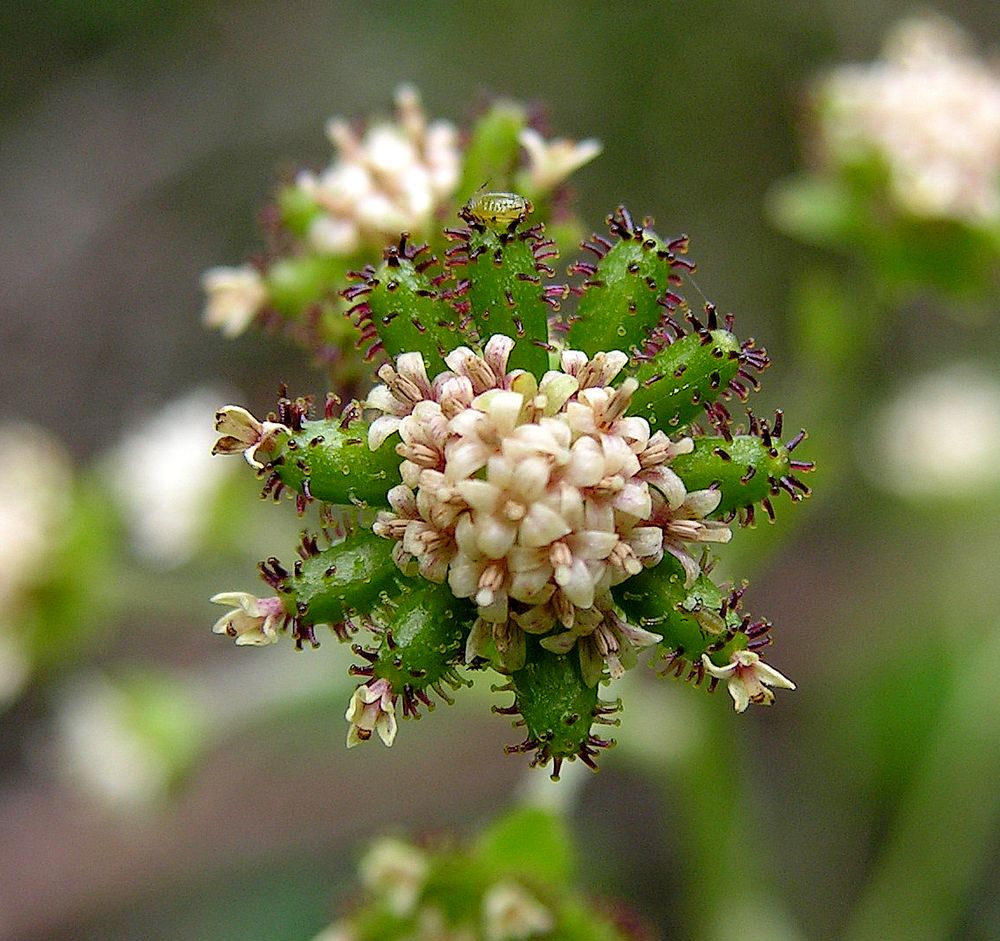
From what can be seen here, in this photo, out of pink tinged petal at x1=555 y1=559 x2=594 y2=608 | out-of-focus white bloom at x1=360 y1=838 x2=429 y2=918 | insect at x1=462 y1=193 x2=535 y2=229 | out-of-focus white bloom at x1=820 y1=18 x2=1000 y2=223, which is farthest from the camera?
out-of-focus white bloom at x1=820 y1=18 x2=1000 y2=223

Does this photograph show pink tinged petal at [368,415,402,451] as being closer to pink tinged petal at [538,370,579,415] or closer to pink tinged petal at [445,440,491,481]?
pink tinged petal at [445,440,491,481]

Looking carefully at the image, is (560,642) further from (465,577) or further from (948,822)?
(948,822)

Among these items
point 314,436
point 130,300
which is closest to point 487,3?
point 130,300

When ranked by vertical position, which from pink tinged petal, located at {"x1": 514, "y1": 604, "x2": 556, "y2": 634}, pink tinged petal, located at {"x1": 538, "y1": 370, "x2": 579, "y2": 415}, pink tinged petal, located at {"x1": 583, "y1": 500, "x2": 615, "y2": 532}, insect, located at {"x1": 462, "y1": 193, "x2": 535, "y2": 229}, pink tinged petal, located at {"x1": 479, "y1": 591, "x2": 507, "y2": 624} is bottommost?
pink tinged petal, located at {"x1": 514, "y1": 604, "x2": 556, "y2": 634}

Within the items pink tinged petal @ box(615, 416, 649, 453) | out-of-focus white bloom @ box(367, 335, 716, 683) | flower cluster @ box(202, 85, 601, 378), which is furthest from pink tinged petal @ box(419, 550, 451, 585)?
flower cluster @ box(202, 85, 601, 378)

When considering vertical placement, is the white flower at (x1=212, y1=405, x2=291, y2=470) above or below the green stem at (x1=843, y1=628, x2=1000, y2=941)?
above

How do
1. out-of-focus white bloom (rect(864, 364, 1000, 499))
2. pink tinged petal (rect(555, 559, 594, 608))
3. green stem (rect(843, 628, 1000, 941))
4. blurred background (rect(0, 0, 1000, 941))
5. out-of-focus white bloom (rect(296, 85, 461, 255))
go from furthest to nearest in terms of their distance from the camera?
out-of-focus white bloom (rect(864, 364, 1000, 499)) < green stem (rect(843, 628, 1000, 941)) < blurred background (rect(0, 0, 1000, 941)) < out-of-focus white bloom (rect(296, 85, 461, 255)) < pink tinged petal (rect(555, 559, 594, 608))

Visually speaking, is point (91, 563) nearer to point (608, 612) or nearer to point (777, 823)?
point (608, 612)

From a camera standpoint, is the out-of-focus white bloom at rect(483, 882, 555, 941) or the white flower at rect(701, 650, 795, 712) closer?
the white flower at rect(701, 650, 795, 712)
